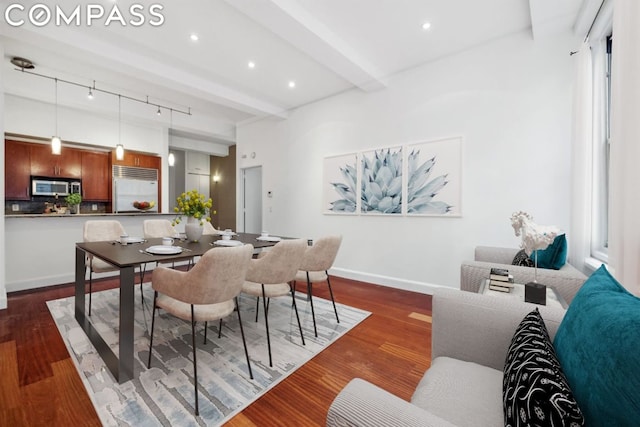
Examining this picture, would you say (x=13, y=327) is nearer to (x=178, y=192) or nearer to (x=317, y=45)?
(x=317, y=45)

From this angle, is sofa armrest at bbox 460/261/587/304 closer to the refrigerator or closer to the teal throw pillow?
the teal throw pillow

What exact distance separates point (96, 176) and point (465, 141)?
22.0 ft

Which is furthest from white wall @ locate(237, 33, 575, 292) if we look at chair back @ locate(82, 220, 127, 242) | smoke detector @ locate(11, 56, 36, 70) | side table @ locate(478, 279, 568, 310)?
smoke detector @ locate(11, 56, 36, 70)

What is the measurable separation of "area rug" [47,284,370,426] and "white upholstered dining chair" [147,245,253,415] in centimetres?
13

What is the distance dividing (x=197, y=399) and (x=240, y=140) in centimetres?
579

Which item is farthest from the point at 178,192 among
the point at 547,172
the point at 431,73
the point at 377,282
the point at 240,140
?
the point at 547,172

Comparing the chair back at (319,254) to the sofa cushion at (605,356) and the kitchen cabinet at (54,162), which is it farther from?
the kitchen cabinet at (54,162)

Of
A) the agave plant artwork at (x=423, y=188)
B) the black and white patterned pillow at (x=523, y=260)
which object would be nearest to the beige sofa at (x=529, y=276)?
the black and white patterned pillow at (x=523, y=260)

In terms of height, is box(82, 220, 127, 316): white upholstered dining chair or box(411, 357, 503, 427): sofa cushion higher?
box(82, 220, 127, 316): white upholstered dining chair

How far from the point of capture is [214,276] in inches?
66.0

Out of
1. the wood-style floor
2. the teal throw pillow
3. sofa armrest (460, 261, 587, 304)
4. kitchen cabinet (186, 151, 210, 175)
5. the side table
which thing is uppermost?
kitchen cabinet (186, 151, 210, 175)

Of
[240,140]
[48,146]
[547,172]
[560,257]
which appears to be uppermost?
[240,140]

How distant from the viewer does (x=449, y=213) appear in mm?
3564

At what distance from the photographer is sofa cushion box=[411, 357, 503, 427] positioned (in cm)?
91
